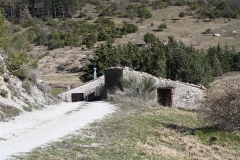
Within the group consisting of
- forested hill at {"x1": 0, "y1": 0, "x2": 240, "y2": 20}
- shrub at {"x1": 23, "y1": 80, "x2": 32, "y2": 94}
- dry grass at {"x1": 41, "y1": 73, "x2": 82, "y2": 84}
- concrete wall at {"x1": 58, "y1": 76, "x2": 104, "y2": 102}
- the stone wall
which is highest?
forested hill at {"x1": 0, "y1": 0, "x2": 240, "y2": 20}

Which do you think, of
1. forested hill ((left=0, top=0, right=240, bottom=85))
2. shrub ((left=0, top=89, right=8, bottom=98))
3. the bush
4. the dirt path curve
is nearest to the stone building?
the dirt path curve

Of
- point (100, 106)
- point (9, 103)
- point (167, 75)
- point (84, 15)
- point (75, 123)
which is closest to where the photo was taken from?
point (75, 123)

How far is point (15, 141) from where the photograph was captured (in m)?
10.4

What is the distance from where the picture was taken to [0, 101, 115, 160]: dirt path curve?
1004cm

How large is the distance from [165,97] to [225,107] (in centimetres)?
1221

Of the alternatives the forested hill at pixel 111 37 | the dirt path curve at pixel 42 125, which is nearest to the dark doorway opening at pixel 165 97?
the dirt path curve at pixel 42 125

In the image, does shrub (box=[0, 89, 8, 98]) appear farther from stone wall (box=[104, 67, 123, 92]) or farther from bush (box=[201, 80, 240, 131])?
stone wall (box=[104, 67, 123, 92])

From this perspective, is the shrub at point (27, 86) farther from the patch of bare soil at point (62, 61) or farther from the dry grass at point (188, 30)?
the dry grass at point (188, 30)

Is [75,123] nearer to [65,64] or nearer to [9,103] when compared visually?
[9,103]

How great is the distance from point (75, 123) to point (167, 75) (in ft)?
86.4

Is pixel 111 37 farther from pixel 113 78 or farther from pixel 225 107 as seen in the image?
pixel 225 107

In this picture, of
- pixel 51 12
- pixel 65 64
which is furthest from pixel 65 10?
pixel 65 64

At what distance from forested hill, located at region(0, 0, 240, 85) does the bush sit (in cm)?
1037

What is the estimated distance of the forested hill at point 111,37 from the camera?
23.8 meters
